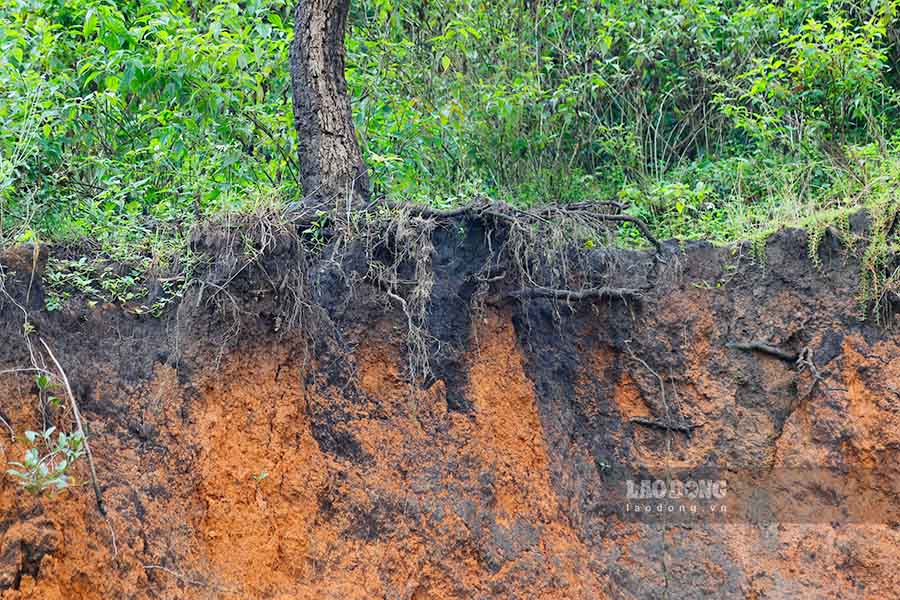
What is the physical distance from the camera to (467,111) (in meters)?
8.12

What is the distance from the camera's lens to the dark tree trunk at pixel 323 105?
6066 mm

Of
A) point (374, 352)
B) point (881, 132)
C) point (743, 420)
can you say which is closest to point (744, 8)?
point (881, 132)

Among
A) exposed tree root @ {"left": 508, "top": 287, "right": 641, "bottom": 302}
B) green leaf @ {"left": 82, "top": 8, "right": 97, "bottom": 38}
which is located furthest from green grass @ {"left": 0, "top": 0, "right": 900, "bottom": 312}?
exposed tree root @ {"left": 508, "top": 287, "right": 641, "bottom": 302}

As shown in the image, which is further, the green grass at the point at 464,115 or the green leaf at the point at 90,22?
the green leaf at the point at 90,22

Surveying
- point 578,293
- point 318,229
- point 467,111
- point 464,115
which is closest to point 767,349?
point 578,293

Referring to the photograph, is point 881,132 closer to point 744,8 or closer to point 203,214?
point 744,8

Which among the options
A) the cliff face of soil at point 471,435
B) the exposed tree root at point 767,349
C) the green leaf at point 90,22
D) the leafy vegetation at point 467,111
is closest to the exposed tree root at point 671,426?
the cliff face of soil at point 471,435

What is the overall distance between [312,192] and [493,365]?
4.79ft

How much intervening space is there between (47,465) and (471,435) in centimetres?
223

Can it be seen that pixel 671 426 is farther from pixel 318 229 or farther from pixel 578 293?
pixel 318 229

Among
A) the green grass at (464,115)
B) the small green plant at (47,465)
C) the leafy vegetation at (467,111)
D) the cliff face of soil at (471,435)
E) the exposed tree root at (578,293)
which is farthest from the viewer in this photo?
the leafy vegetation at (467,111)

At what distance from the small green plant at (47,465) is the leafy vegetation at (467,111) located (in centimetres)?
99

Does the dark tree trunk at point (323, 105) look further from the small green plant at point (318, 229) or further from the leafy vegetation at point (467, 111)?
the leafy vegetation at point (467, 111)

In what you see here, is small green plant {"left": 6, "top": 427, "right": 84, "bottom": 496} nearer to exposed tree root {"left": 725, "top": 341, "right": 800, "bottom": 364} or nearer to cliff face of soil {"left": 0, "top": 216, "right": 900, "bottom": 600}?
cliff face of soil {"left": 0, "top": 216, "right": 900, "bottom": 600}
